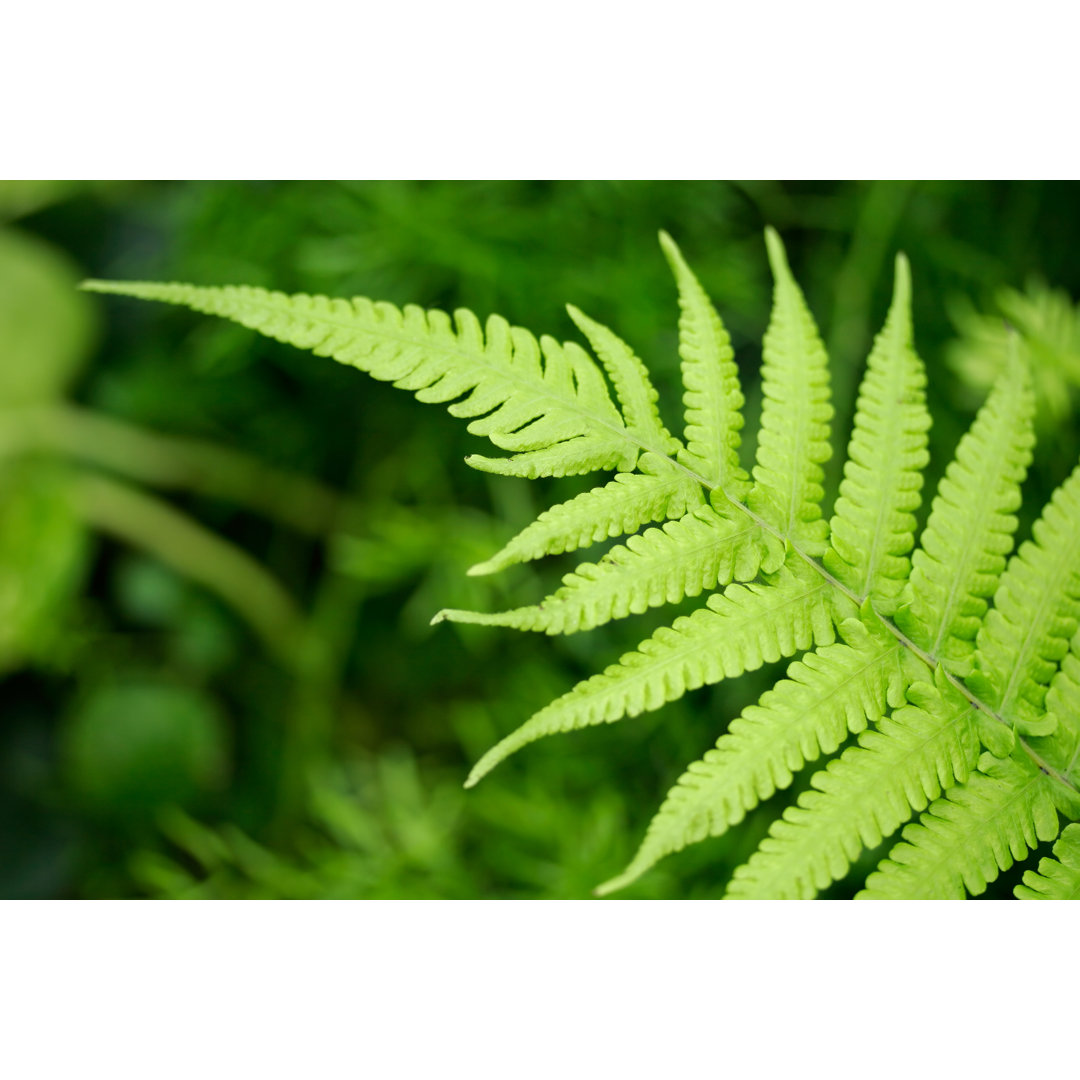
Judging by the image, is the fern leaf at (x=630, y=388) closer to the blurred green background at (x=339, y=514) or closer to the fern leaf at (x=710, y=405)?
the fern leaf at (x=710, y=405)

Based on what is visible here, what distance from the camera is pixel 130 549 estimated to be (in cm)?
157

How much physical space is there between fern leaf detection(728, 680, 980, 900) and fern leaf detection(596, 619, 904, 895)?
0.02 metres

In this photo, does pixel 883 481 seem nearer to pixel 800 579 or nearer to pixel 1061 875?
pixel 800 579

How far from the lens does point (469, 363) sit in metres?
0.55

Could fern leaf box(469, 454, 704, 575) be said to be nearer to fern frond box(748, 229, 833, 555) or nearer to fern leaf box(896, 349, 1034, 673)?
fern frond box(748, 229, 833, 555)

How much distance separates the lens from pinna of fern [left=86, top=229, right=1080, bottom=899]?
0.51 meters

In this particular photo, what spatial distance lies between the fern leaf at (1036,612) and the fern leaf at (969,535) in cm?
1

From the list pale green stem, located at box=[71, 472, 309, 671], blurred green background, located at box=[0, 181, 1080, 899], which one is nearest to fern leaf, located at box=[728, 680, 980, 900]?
blurred green background, located at box=[0, 181, 1080, 899]

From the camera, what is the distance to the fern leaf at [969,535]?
1.91ft

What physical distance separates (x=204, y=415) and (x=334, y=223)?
1.29 ft

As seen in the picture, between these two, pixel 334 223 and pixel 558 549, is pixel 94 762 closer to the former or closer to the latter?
pixel 334 223

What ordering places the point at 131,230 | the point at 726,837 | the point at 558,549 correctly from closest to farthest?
the point at 558,549
the point at 726,837
the point at 131,230

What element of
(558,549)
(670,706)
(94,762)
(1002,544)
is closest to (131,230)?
(94,762)

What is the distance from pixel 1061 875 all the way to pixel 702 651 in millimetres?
281
